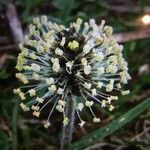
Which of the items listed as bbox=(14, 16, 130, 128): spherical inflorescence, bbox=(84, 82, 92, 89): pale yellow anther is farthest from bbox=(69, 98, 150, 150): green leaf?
bbox=(84, 82, 92, 89): pale yellow anther

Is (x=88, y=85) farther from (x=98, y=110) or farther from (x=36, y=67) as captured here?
(x=98, y=110)

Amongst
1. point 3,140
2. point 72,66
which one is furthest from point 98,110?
point 72,66

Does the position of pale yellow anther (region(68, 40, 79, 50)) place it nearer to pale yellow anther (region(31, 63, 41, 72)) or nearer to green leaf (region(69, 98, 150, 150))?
pale yellow anther (region(31, 63, 41, 72))

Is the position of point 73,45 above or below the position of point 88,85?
above

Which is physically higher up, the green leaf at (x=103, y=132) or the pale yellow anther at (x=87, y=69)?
the pale yellow anther at (x=87, y=69)

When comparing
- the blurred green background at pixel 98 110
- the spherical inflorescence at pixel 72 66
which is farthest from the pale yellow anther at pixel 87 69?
the blurred green background at pixel 98 110

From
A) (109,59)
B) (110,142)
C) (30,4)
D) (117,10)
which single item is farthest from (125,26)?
(109,59)

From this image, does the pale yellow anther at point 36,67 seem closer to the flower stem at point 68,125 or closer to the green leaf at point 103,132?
the flower stem at point 68,125

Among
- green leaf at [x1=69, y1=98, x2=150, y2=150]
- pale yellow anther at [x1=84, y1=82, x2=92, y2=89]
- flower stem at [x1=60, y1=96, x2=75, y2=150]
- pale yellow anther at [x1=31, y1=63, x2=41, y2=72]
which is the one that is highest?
pale yellow anther at [x1=31, y1=63, x2=41, y2=72]

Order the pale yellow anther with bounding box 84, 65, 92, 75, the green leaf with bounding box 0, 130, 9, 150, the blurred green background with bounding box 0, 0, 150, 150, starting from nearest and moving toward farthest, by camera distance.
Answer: the pale yellow anther with bounding box 84, 65, 92, 75 → the green leaf with bounding box 0, 130, 9, 150 → the blurred green background with bounding box 0, 0, 150, 150
